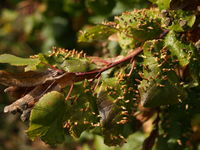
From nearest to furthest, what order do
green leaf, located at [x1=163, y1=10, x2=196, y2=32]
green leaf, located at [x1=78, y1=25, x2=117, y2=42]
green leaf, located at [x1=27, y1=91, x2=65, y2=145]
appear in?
green leaf, located at [x1=27, y1=91, x2=65, y2=145], green leaf, located at [x1=163, y1=10, x2=196, y2=32], green leaf, located at [x1=78, y1=25, x2=117, y2=42]

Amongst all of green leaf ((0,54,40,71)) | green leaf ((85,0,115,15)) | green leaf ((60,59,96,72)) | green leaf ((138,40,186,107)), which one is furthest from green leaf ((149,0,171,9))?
green leaf ((85,0,115,15))

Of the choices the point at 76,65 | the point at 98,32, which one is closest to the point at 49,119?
the point at 76,65

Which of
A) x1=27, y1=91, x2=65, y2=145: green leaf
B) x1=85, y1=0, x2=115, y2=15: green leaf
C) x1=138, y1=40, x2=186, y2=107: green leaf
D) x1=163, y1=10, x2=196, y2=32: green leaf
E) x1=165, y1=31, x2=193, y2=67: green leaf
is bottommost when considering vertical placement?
x1=27, y1=91, x2=65, y2=145: green leaf

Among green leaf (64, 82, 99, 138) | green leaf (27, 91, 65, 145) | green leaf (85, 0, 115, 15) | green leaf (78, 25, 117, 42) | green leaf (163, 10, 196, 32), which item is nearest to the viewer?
green leaf (27, 91, 65, 145)

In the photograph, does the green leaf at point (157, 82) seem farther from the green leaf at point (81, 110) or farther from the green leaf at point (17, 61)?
the green leaf at point (17, 61)

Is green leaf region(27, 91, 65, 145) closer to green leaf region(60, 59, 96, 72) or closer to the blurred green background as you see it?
green leaf region(60, 59, 96, 72)

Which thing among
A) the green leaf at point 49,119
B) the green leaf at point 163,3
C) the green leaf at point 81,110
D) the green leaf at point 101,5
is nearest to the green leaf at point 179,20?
the green leaf at point 163,3
